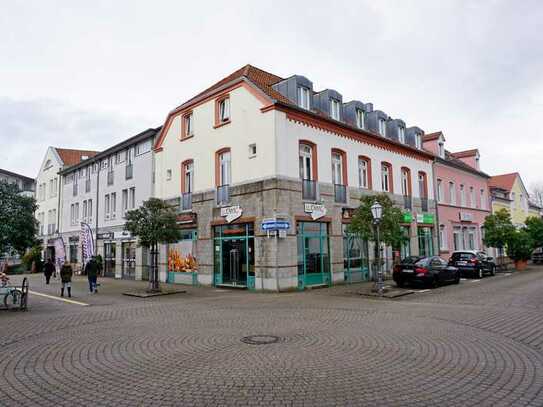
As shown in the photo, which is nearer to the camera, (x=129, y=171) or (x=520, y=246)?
(x=520, y=246)

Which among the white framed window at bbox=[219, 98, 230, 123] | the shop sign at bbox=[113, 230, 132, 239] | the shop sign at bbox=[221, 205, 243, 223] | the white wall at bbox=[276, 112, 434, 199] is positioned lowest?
the shop sign at bbox=[113, 230, 132, 239]

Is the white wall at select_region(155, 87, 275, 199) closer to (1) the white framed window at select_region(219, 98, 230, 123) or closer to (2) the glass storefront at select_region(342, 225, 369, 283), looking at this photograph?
(1) the white framed window at select_region(219, 98, 230, 123)

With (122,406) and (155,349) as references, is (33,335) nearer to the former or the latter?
(155,349)

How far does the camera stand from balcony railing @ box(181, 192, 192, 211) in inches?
867

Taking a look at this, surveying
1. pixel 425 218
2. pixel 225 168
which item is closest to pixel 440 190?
pixel 425 218

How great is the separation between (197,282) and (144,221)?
4863mm

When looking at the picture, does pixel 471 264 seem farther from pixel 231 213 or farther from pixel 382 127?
pixel 231 213

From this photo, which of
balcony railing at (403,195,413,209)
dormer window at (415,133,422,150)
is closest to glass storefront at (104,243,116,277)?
balcony railing at (403,195,413,209)

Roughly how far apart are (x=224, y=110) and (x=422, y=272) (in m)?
12.0

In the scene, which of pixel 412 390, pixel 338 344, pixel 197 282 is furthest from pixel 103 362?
pixel 197 282

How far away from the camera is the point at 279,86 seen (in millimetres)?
20094

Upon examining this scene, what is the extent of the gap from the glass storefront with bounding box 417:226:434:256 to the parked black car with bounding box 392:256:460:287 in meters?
7.46

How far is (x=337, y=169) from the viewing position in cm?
2111

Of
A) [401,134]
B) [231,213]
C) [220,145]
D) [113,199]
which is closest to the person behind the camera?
[231,213]
